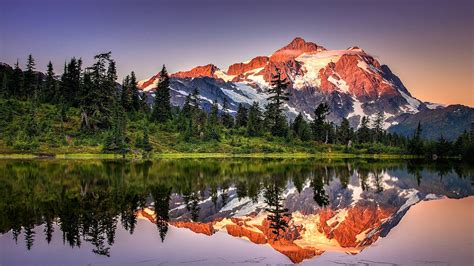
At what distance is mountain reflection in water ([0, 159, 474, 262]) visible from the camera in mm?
24234

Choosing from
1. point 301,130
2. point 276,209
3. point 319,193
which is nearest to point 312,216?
point 276,209

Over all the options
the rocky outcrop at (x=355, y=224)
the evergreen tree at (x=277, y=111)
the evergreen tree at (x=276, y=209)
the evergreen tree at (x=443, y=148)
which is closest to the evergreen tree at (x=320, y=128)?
the evergreen tree at (x=277, y=111)

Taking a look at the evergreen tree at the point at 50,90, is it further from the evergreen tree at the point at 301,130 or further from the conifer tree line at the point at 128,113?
the evergreen tree at the point at 301,130

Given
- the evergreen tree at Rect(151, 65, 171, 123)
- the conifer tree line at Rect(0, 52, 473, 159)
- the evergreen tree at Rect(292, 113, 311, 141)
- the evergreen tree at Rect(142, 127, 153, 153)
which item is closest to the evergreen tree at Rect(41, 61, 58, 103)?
the conifer tree line at Rect(0, 52, 473, 159)

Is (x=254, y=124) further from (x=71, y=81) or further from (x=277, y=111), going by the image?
(x=71, y=81)

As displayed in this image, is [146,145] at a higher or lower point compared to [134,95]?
lower

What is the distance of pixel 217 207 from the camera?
115 feet

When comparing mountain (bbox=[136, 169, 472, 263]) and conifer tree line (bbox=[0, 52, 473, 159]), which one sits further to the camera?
conifer tree line (bbox=[0, 52, 473, 159])

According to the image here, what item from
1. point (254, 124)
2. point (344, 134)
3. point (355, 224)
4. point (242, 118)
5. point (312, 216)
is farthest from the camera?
point (344, 134)

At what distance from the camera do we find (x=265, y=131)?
5694 inches

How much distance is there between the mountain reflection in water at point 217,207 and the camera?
2423 cm

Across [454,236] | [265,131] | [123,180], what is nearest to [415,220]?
[454,236]

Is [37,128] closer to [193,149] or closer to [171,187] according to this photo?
[193,149]

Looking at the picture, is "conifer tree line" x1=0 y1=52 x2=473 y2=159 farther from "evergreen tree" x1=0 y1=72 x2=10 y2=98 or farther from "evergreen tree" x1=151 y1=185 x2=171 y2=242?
"evergreen tree" x1=151 y1=185 x2=171 y2=242
